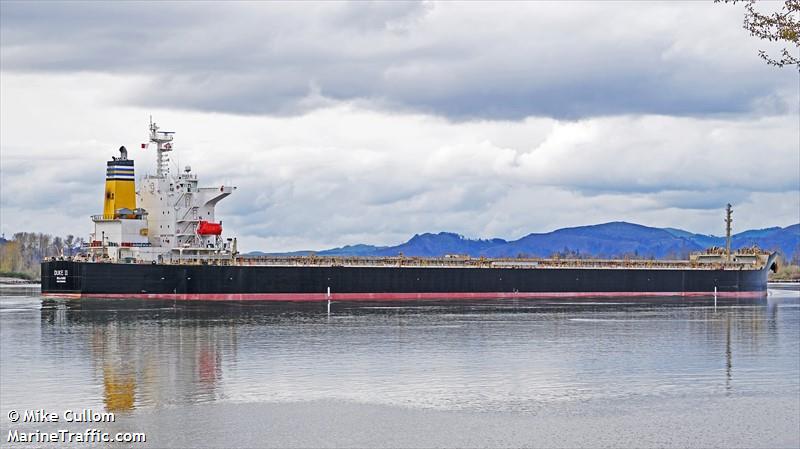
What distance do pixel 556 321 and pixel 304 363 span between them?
21672mm

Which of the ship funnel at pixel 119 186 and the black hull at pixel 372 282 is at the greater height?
the ship funnel at pixel 119 186

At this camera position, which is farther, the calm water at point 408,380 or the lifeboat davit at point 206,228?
the lifeboat davit at point 206,228

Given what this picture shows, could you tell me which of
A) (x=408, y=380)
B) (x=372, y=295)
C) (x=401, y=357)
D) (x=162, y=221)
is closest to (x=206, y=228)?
(x=162, y=221)

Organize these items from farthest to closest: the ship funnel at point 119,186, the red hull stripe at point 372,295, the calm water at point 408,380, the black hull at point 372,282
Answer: the ship funnel at point 119,186 → the red hull stripe at point 372,295 → the black hull at point 372,282 → the calm water at point 408,380

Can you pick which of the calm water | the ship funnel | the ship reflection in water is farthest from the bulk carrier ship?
the calm water

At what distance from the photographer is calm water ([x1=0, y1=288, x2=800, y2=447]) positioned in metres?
20.8

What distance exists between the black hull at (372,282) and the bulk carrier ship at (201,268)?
7 cm

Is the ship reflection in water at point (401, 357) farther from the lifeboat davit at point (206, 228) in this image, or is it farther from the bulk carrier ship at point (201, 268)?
the lifeboat davit at point (206, 228)

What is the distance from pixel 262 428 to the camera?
20828mm

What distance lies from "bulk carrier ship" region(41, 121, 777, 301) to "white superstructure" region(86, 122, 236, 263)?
0.07 metres

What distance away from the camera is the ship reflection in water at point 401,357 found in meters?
25.1

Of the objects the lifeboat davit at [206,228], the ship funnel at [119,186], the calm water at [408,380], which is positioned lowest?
the calm water at [408,380]

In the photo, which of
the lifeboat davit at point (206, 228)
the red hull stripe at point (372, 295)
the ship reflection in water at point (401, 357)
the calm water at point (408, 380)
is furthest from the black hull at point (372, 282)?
the calm water at point (408, 380)

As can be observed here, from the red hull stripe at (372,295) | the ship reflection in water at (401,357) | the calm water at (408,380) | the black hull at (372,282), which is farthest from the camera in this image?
the red hull stripe at (372,295)
